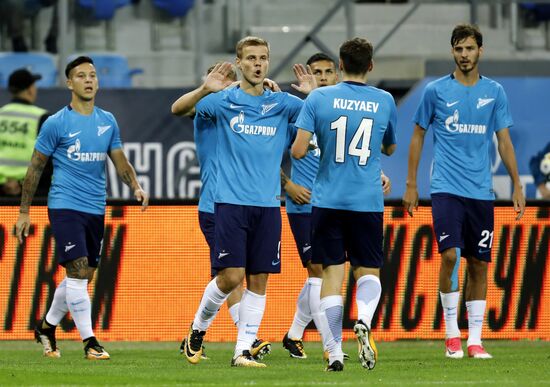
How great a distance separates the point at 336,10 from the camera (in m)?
18.0

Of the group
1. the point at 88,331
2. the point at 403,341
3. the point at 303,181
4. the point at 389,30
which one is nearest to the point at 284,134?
the point at 303,181

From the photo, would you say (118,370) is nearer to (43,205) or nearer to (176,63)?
(43,205)

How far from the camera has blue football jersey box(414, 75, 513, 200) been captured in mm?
11141

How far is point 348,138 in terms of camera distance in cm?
957

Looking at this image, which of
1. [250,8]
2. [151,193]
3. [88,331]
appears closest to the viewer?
[88,331]

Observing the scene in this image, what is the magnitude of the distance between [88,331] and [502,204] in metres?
4.10

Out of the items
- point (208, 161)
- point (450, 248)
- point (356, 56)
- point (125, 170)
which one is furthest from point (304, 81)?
point (125, 170)

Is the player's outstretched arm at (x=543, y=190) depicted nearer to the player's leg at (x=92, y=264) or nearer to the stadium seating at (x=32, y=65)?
the stadium seating at (x=32, y=65)

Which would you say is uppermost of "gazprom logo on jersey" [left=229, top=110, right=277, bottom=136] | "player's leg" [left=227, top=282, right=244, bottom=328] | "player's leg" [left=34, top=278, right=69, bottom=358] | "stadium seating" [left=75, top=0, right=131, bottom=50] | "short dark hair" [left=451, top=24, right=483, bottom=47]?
"stadium seating" [left=75, top=0, right=131, bottom=50]

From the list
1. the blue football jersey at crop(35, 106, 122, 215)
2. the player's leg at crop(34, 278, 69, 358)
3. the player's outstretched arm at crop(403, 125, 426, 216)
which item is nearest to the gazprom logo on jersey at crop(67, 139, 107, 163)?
the blue football jersey at crop(35, 106, 122, 215)

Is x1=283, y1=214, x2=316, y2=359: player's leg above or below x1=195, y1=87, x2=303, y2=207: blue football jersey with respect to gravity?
below

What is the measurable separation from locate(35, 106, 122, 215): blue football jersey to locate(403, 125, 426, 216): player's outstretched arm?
2425 millimetres

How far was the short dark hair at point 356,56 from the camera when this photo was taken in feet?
31.2

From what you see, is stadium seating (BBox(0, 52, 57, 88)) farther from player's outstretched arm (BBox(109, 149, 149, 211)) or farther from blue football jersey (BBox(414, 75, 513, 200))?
blue football jersey (BBox(414, 75, 513, 200))
